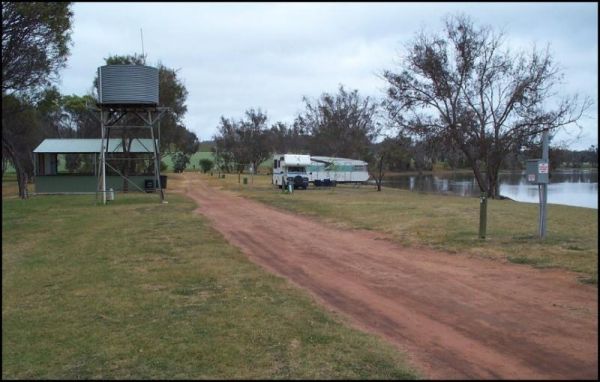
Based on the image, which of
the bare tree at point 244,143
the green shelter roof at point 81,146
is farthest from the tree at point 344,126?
the green shelter roof at point 81,146

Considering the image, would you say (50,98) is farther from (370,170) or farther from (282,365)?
(370,170)

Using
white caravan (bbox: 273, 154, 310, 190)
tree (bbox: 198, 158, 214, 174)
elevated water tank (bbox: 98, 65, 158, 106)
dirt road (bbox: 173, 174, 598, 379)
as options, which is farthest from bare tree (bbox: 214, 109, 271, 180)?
dirt road (bbox: 173, 174, 598, 379)

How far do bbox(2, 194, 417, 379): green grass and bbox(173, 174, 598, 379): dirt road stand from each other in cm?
43

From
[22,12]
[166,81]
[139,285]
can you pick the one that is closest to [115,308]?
[139,285]

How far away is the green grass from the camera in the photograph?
15.7 ft

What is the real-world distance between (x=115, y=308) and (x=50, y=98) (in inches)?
1014

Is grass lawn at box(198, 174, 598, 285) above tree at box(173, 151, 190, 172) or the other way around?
the other way around

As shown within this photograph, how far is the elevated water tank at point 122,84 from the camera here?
2422 centimetres

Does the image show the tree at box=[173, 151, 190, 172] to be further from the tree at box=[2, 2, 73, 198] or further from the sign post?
the sign post

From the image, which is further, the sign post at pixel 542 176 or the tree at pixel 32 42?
the tree at pixel 32 42

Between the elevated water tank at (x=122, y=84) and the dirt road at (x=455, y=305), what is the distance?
1438 cm

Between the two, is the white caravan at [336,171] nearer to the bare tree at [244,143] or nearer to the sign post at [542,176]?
the bare tree at [244,143]

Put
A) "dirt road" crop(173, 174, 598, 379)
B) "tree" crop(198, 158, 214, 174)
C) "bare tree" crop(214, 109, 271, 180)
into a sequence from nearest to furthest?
"dirt road" crop(173, 174, 598, 379) < "bare tree" crop(214, 109, 271, 180) < "tree" crop(198, 158, 214, 174)

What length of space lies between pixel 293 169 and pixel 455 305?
131 feet
